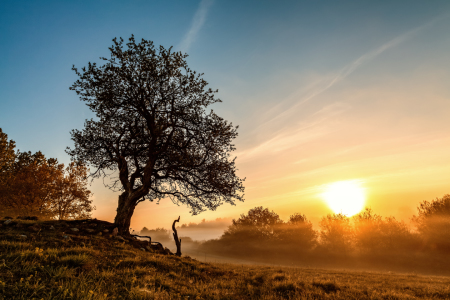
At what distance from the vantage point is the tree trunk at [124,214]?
16689 mm

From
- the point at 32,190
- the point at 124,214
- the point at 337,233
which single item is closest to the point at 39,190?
the point at 32,190

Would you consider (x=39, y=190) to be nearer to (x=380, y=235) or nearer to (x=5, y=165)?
(x=5, y=165)

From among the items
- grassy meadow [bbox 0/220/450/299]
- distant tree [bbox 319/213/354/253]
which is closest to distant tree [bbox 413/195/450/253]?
distant tree [bbox 319/213/354/253]

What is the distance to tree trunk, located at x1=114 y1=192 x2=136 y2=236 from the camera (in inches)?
657

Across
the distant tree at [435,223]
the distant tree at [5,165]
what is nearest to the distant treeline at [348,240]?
the distant tree at [435,223]

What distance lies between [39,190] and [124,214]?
2988 centimetres

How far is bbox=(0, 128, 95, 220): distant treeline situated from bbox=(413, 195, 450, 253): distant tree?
292ft

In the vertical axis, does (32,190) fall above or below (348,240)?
above

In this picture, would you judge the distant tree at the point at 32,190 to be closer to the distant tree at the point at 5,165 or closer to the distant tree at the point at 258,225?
the distant tree at the point at 5,165

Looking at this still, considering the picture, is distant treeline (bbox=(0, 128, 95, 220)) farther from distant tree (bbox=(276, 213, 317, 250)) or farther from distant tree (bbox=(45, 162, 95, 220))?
distant tree (bbox=(276, 213, 317, 250))

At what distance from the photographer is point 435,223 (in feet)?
208

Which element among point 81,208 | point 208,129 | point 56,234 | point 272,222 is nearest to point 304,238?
point 272,222

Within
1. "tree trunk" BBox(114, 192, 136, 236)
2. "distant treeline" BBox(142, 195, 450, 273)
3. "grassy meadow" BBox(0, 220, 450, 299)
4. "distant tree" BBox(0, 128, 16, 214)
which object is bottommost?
"distant treeline" BBox(142, 195, 450, 273)

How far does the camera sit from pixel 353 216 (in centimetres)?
8225
